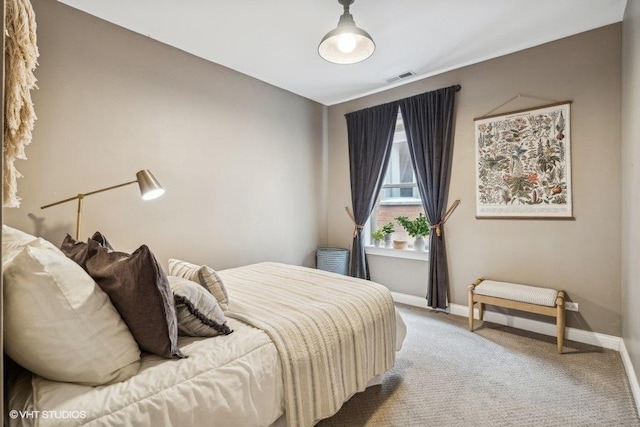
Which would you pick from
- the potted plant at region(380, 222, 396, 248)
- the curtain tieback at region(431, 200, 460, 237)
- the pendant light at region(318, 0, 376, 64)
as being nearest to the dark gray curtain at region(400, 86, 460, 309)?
the curtain tieback at region(431, 200, 460, 237)

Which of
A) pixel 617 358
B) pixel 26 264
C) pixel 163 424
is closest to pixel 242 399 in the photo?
pixel 163 424

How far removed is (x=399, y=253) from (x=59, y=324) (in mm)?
3248

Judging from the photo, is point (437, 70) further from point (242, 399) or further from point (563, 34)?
point (242, 399)

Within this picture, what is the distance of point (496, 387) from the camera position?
1959mm

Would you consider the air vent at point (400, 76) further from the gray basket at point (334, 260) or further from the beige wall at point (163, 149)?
the gray basket at point (334, 260)

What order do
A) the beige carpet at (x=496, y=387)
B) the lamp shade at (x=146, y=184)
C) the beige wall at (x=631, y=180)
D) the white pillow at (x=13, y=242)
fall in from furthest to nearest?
the lamp shade at (x=146, y=184)
the beige wall at (x=631, y=180)
the beige carpet at (x=496, y=387)
the white pillow at (x=13, y=242)

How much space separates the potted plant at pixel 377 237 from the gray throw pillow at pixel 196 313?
274 cm

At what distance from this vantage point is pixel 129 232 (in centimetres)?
247

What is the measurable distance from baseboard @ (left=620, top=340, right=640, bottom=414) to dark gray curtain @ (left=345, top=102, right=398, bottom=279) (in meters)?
2.34

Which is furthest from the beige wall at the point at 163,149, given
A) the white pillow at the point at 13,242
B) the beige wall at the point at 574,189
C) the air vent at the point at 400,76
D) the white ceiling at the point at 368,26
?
the beige wall at the point at 574,189

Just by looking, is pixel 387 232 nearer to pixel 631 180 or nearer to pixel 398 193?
pixel 398 193

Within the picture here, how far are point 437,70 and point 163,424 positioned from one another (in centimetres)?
361

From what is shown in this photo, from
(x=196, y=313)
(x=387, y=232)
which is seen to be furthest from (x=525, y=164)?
(x=196, y=313)

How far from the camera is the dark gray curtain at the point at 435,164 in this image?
317 cm
